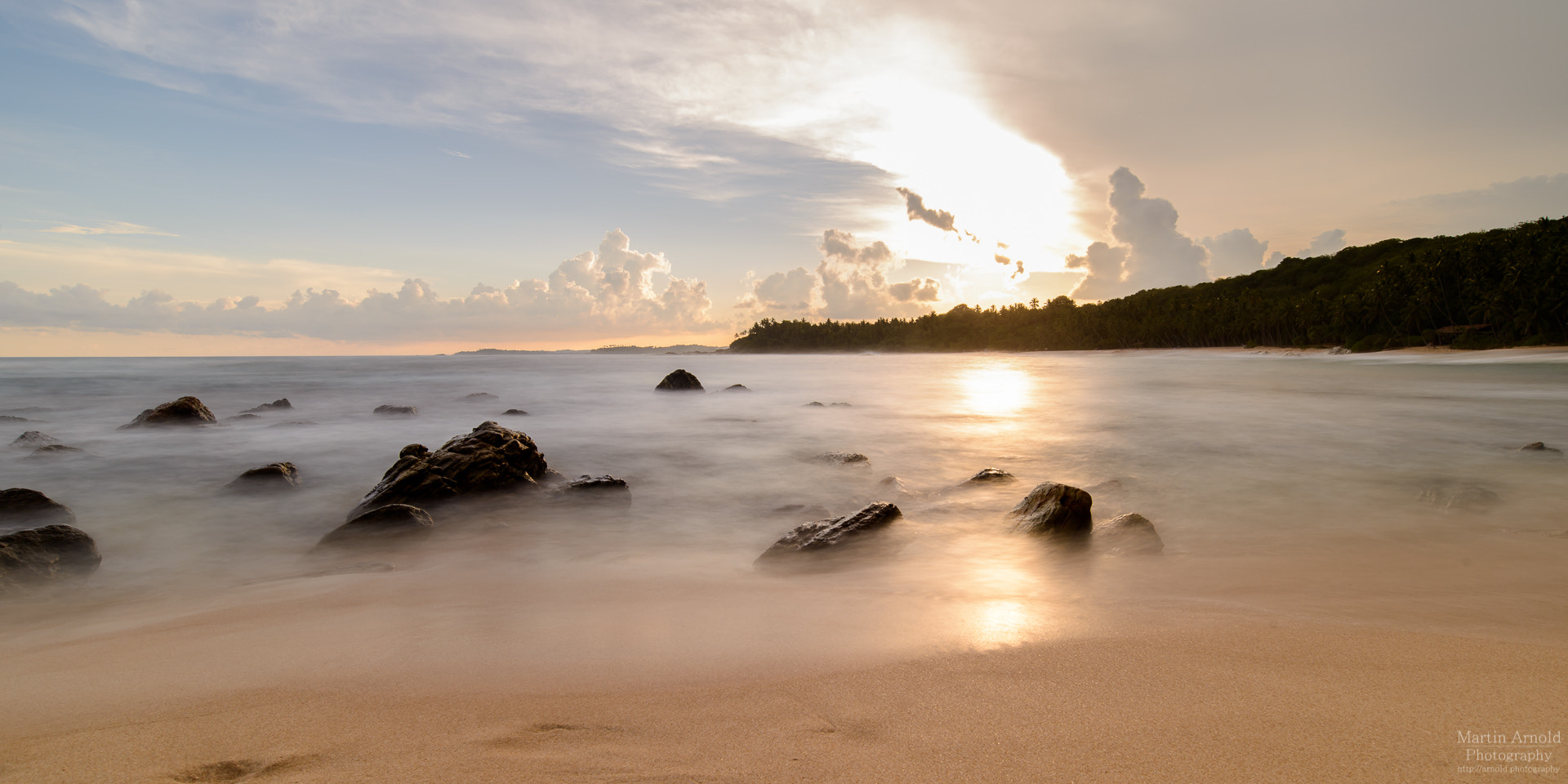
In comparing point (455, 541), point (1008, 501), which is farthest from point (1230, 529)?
point (455, 541)

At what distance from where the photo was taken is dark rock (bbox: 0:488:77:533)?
262 inches

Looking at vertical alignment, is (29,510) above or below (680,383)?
below

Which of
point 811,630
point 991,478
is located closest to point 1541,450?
point 991,478

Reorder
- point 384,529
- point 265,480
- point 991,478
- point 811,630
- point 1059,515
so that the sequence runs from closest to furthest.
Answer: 1. point 811,630
2. point 1059,515
3. point 384,529
4. point 991,478
5. point 265,480

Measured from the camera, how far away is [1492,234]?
66125 millimetres

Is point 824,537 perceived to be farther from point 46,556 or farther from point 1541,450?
point 1541,450

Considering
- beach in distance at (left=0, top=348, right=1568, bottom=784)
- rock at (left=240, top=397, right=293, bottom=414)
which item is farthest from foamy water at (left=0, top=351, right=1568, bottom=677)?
rock at (left=240, top=397, right=293, bottom=414)

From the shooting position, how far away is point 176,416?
13781 mm

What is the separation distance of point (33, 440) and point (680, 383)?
15817 mm

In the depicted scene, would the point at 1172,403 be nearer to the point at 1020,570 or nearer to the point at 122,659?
the point at 1020,570

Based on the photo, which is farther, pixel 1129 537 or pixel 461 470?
pixel 461 470

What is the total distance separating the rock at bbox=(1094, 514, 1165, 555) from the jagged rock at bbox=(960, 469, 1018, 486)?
2330 mm

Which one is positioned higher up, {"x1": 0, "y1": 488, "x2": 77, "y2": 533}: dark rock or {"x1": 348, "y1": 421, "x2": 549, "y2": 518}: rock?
{"x1": 348, "y1": 421, "x2": 549, "y2": 518}: rock

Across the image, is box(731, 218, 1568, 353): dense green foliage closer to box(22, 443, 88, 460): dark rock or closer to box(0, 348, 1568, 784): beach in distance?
box(0, 348, 1568, 784): beach in distance
